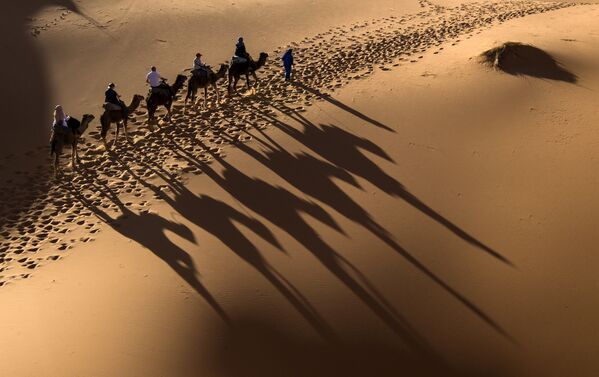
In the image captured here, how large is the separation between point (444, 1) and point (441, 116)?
1274cm

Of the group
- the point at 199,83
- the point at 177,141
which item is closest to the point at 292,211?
the point at 177,141

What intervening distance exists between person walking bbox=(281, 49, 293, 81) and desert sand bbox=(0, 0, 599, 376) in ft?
1.07

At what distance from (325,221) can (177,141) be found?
512 cm

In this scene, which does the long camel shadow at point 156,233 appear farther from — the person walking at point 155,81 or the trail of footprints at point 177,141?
the person walking at point 155,81

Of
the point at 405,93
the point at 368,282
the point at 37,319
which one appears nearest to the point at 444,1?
the point at 405,93

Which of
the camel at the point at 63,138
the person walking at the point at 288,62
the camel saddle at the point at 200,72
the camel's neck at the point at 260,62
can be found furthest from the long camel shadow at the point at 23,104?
the person walking at the point at 288,62

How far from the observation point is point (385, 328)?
6719mm

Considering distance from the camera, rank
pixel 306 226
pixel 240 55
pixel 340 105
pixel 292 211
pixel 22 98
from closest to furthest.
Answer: pixel 306 226 → pixel 292 211 → pixel 340 105 → pixel 240 55 → pixel 22 98

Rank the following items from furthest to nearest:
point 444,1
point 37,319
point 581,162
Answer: point 444,1, point 581,162, point 37,319

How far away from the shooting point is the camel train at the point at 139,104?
11086 millimetres

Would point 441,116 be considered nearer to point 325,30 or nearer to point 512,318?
point 512,318

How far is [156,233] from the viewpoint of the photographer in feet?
29.0

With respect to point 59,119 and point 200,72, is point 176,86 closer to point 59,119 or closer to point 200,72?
point 200,72

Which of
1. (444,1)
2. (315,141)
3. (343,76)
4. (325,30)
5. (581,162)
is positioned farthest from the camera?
(444,1)
